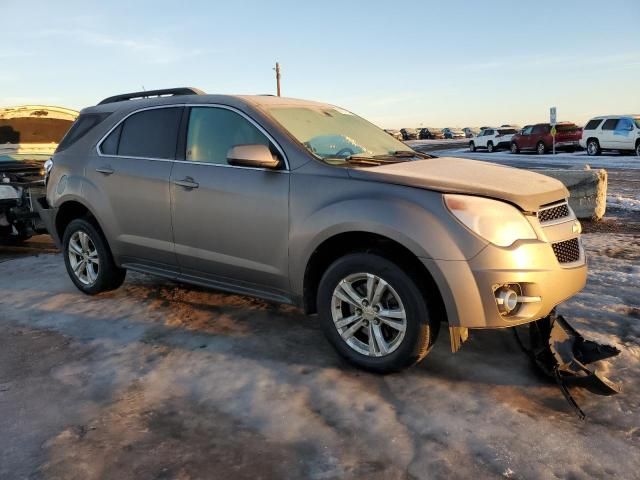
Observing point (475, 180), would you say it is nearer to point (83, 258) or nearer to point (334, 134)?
point (334, 134)

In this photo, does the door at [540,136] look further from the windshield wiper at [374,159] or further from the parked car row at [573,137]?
the windshield wiper at [374,159]

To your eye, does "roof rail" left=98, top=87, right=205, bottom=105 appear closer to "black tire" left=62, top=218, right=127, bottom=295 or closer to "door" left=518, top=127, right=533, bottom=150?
"black tire" left=62, top=218, right=127, bottom=295

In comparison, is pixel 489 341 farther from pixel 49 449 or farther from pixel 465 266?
pixel 49 449

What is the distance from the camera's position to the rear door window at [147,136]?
4.45m

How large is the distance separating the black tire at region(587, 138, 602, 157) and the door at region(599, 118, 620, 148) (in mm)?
373

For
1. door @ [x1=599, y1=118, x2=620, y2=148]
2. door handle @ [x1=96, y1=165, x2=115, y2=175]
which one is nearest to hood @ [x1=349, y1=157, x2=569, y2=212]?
door handle @ [x1=96, y1=165, x2=115, y2=175]

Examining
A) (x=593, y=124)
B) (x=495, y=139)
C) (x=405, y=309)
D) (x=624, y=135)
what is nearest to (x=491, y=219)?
(x=405, y=309)

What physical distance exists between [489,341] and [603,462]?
147 centimetres

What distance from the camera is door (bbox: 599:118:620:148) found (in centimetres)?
2289

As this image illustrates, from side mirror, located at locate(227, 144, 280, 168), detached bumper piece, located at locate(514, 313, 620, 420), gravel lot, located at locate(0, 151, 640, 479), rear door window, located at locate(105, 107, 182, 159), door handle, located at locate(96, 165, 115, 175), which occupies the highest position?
rear door window, located at locate(105, 107, 182, 159)

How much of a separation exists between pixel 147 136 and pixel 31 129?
→ 5117 millimetres

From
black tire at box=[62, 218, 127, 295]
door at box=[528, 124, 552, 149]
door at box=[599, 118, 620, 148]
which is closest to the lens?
black tire at box=[62, 218, 127, 295]

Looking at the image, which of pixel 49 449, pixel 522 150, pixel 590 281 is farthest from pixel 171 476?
pixel 522 150

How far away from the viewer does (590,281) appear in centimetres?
514
